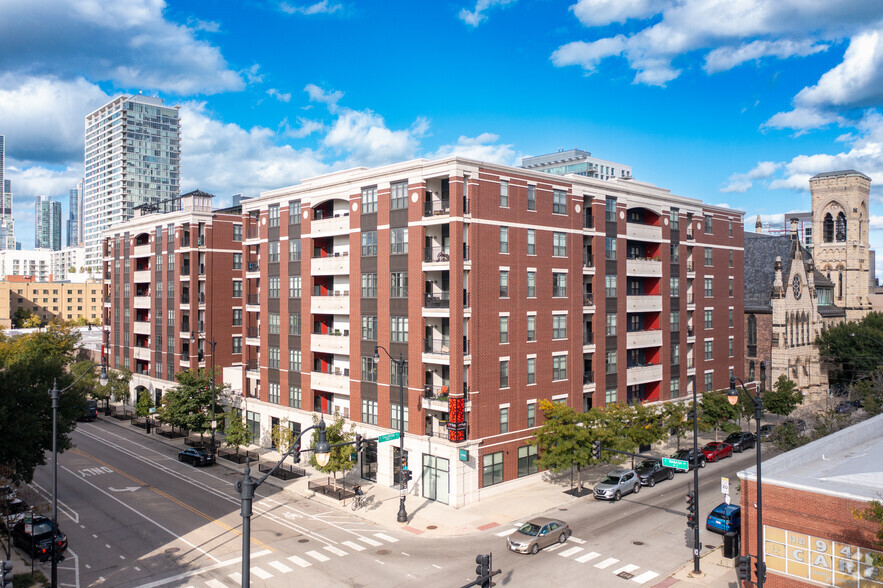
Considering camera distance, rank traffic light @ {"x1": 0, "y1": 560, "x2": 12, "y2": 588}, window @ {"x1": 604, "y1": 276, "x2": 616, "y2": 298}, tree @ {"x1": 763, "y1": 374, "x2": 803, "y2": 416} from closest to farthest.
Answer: traffic light @ {"x1": 0, "y1": 560, "x2": 12, "y2": 588}, window @ {"x1": 604, "y1": 276, "x2": 616, "y2": 298}, tree @ {"x1": 763, "y1": 374, "x2": 803, "y2": 416}

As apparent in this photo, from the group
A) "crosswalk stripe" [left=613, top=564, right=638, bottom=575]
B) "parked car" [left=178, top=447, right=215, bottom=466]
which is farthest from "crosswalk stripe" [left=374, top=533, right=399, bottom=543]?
"parked car" [left=178, top=447, right=215, bottom=466]

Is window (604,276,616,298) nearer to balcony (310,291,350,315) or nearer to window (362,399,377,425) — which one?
window (362,399,377,425)

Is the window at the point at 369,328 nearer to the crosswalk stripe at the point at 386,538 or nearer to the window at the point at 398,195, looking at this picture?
the window at the point at 398,195

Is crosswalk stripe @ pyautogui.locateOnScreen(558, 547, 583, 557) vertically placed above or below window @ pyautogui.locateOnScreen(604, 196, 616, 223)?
below

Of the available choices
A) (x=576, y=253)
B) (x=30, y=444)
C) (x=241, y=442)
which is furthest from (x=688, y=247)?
(x=30, y=444)

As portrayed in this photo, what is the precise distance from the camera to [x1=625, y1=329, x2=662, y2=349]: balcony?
52.7 m

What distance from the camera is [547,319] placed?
150 feet

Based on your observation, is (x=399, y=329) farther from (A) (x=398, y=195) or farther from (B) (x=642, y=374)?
(B) (x=642, y=374)

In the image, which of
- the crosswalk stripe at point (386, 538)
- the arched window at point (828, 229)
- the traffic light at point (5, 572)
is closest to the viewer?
the traffic light at point (5, 572)

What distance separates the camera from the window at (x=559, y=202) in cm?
4650

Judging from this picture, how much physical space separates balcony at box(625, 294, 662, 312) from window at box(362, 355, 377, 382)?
21561 millimetres

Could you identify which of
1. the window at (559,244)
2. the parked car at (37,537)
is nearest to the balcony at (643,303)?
the window at (559,244)

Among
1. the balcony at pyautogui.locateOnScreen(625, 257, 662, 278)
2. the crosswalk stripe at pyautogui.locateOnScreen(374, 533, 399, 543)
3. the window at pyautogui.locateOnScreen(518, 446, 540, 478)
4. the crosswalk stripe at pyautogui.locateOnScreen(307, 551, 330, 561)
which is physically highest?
the balcony at pyautogui.locateOnScreen(625, 257, 662, 278)

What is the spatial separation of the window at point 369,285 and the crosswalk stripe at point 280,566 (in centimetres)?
1996
